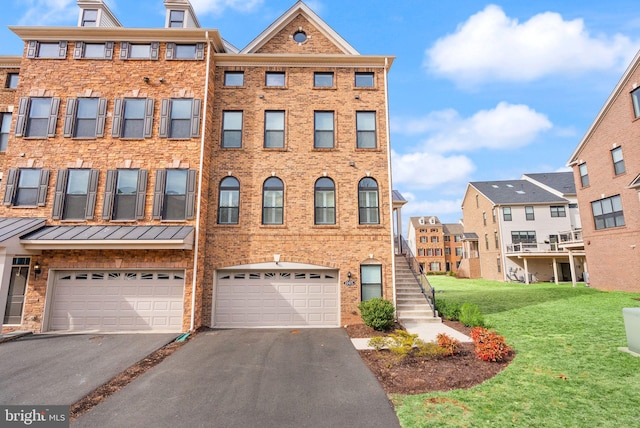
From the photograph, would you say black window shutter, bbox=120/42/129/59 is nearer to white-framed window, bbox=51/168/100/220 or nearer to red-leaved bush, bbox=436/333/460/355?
white-framed window, bbox=51/168/100/220

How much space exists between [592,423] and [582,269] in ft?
109

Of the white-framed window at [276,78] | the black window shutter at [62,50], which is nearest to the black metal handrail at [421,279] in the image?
the white-framed window at [276,78]

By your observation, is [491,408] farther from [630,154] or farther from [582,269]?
[582,269]

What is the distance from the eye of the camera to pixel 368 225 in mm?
12578

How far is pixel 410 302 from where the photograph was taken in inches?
504

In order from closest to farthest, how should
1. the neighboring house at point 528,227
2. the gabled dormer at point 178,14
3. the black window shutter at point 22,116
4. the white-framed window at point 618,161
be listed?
1. the black window shutter at point 22,116
2. the gabled dormer at point 178,14
3. the white-framed window at point 618,161
4. the neighboring house at point 528,227

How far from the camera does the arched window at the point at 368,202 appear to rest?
12.8 m

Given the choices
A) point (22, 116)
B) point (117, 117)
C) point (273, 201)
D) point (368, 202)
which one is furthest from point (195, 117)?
point (368, 202)

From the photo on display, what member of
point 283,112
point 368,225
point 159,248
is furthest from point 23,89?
point 368,225

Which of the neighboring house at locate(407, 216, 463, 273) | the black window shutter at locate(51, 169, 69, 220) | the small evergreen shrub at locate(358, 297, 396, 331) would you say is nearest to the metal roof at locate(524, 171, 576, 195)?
the neighboring house at locate(407, 216, 463, 273)

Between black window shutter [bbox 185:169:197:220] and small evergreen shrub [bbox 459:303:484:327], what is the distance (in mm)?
11091

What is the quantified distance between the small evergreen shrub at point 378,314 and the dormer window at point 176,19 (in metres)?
15.0

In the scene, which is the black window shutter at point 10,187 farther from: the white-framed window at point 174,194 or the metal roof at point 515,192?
the metal roof at point 515,192

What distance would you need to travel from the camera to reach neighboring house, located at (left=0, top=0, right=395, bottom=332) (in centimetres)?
1130
